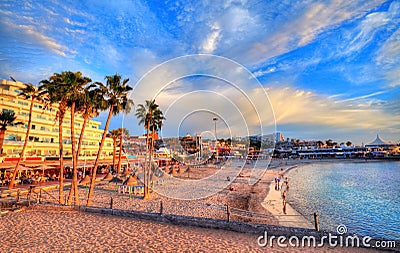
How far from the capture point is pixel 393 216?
16094 mm

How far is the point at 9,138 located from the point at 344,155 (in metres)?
148

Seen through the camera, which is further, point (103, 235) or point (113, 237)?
point (103, 235)

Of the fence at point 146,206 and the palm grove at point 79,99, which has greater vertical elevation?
the palm grove at point 79,99

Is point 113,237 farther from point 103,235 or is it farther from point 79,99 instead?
point 79,99

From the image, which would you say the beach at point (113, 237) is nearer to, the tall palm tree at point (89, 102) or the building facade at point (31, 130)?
the tall palm tree at point (89, 102)

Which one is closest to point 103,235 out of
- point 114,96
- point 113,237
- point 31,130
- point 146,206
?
point 113,237

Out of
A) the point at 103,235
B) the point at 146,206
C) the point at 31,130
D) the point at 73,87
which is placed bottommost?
the point at 146,206

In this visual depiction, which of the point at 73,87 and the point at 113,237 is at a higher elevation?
the point at 73,87

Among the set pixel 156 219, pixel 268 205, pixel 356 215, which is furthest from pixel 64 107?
pixel 356 215

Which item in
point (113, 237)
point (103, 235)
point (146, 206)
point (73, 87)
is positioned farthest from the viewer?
point (146, 206)

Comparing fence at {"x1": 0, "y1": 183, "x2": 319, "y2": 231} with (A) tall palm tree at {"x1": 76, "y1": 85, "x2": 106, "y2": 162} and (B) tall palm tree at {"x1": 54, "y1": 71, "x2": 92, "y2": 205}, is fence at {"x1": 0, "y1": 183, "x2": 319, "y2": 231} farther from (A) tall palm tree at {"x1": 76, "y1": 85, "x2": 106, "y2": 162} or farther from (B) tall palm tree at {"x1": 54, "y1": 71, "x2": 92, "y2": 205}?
(A) tall palm tree at {"x1": 76, "y1": 85, "x2": 106, "y2": 162}

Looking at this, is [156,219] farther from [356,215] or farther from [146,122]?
[356,215]

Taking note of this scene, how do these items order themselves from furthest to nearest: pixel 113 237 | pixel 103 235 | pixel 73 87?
pixel 73 87, pixel 103 235, pixel 113 237

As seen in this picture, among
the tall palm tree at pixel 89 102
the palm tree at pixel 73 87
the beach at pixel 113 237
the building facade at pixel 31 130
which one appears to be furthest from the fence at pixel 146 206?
the building facade at pixel 31 130
